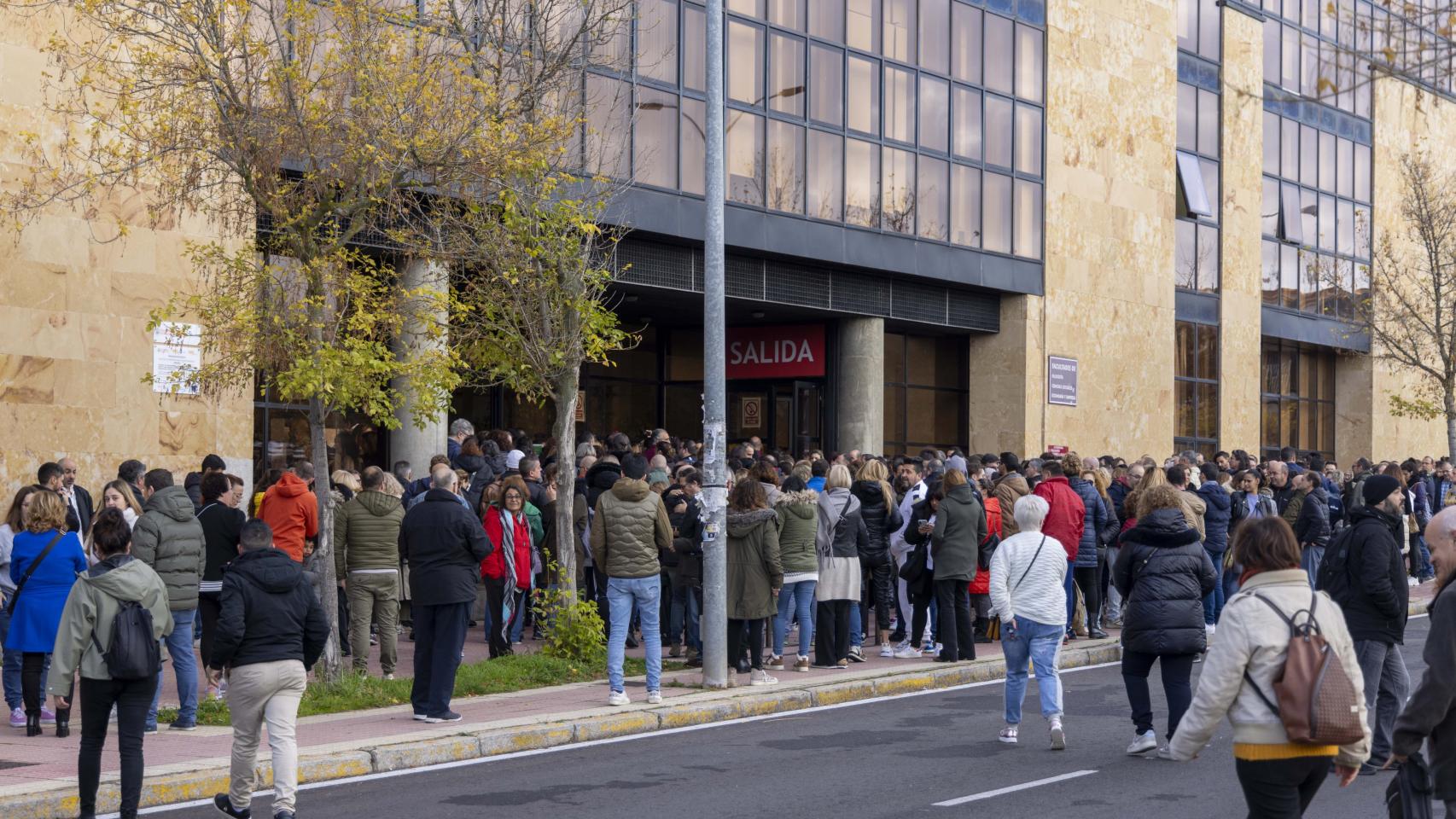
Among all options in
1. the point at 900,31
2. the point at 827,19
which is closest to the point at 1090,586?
the point at 827,19

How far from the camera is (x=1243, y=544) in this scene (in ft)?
21.1

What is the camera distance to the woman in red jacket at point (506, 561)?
15.8m

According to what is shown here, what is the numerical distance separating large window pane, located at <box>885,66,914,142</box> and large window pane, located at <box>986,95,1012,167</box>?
2.28 metres

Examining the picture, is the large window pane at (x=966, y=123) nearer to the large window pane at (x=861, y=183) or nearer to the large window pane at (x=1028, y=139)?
the large window pane at (x=1028, y=139)

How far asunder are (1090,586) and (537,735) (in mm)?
8005

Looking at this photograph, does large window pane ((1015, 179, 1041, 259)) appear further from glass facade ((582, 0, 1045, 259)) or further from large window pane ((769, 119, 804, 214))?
large window pane ((769, 119, 804, 214))

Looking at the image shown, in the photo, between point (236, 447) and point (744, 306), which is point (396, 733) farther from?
point (744, 306)

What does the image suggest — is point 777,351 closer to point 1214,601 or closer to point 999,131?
point 999,131

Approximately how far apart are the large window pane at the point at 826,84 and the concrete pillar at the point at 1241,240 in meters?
13.3

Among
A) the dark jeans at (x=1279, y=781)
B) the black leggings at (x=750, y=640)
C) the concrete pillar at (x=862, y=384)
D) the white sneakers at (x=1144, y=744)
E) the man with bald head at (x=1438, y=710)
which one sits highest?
the concrete pillar at (x=862, y=384)

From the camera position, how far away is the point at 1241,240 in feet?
125

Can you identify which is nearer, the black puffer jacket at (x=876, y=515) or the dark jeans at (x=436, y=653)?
the dark jeans at (x=436, y=653)

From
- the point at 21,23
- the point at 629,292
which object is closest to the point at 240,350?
the point at 21,23

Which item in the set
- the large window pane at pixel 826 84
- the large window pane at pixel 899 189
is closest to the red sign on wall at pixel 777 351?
the large window pane at pixel 899 189
